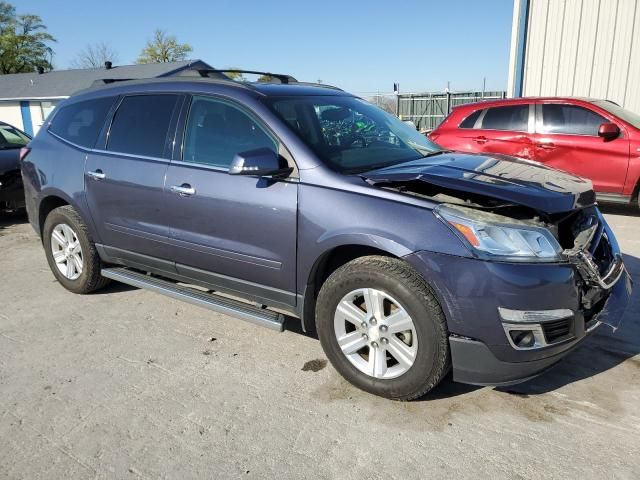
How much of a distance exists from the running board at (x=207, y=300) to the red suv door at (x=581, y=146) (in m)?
5.24

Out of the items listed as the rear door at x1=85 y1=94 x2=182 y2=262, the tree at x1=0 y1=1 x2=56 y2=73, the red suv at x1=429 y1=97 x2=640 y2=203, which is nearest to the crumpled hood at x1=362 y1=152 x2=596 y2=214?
the rear door at x1=85 y1=94 x2=182 y2=262

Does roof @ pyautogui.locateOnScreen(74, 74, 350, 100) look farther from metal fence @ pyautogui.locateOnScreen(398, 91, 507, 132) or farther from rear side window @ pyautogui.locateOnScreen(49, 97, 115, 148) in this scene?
metal fence @ pyautogui.locateOnScreen(398, 91, 507, 132)

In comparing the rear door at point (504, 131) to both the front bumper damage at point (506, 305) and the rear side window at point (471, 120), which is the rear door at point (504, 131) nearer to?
the rear side window at point (471, 120)

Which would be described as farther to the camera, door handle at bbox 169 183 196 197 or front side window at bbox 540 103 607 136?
front side window at bbox 540 103 607 136

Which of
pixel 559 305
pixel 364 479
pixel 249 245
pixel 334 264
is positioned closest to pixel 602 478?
pixel 559 305

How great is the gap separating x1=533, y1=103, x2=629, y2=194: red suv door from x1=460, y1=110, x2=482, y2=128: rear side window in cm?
89

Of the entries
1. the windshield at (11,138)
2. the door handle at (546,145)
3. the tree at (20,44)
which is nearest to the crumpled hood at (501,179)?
the door handle at (546,145)

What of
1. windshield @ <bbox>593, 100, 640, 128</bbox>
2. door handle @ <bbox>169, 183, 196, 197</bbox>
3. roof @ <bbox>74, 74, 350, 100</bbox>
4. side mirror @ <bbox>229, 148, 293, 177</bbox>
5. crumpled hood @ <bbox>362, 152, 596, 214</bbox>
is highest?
roof @ <bbox>74, 74, 350, 100</bbox>

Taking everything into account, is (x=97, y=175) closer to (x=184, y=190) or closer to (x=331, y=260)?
(x=184, y=190)

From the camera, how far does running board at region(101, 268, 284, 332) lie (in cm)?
334

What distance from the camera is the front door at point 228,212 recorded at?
3186mm

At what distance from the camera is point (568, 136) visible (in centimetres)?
741

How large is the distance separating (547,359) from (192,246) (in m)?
2.32

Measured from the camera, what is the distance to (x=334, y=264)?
10.4 feet
